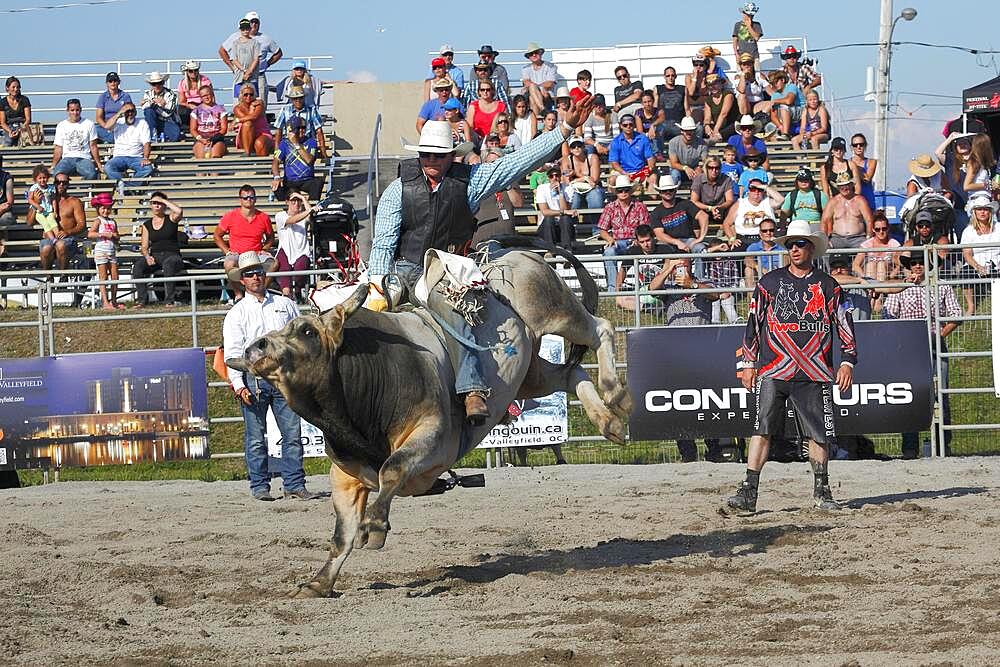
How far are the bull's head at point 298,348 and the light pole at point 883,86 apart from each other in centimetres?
2116

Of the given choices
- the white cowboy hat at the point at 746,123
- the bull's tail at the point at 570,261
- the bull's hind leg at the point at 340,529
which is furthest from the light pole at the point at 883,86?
the bull's hind leg at the point at 340,529

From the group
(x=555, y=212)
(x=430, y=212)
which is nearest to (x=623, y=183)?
(x=555, y=212)

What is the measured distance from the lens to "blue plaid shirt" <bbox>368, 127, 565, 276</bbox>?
8172 mm

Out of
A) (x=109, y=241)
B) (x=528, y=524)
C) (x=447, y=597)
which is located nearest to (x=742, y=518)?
(x=528, y=524)

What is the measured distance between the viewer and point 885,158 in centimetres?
2683

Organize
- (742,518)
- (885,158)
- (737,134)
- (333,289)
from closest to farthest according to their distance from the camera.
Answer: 1. (333,289)
2. (742,518)
3. (737,134)
4. (885,158)

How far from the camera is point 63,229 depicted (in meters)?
18.0

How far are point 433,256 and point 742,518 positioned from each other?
126 inches

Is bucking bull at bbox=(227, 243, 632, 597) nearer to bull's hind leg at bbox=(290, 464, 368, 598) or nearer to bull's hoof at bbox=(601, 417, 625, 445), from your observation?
bull's hind leg at bbox=(290, 464, 368, 598)

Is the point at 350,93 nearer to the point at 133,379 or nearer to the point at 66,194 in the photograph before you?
the point at 66,194

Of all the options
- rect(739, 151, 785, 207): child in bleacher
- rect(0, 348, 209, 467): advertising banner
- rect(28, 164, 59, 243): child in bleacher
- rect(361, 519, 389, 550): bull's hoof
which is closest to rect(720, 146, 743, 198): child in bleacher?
rect(739, 151, 785, 207): child in bleacher

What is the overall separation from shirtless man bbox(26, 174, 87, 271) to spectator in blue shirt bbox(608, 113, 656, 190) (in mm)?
7061

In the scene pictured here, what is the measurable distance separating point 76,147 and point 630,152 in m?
8.18

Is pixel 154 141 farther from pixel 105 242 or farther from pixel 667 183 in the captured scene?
pixel 667 183
